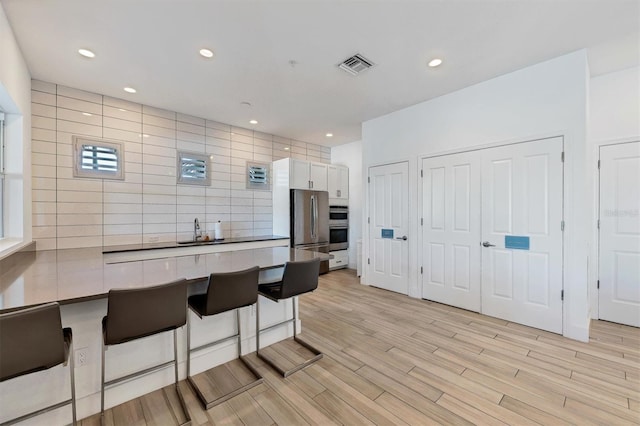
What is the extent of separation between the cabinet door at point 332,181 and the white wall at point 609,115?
3988mm

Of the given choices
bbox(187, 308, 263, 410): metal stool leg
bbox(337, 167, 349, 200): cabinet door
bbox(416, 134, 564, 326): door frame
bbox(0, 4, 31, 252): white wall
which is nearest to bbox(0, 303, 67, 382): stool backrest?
bbox(187, 308, 263, 410): metal stool leg

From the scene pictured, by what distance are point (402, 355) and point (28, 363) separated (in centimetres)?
249

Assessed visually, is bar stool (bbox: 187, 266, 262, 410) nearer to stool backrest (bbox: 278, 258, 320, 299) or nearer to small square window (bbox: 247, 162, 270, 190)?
stool backrest (bbox: 278, 258, 320, 299)

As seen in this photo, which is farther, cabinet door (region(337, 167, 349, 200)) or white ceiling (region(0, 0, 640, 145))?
cabinet door (region(337, 167, 349, 200))

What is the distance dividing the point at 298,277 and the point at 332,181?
12.7 feet

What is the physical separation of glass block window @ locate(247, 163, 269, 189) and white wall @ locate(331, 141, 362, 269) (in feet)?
6.38

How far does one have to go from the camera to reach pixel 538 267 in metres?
2.97

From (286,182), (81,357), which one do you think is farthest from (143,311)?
(286,182)

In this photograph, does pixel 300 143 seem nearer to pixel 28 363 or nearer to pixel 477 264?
pixel 477 264

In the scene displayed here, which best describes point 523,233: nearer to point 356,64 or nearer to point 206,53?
point 356,64

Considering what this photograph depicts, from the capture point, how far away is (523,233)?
10.1ft

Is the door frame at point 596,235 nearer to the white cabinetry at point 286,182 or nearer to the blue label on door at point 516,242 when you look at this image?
the blue label on door at point 516,242

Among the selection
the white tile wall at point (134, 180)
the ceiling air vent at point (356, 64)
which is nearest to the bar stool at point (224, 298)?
the ceiling air vent at point (356, 64)

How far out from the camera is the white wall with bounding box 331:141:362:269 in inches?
238
